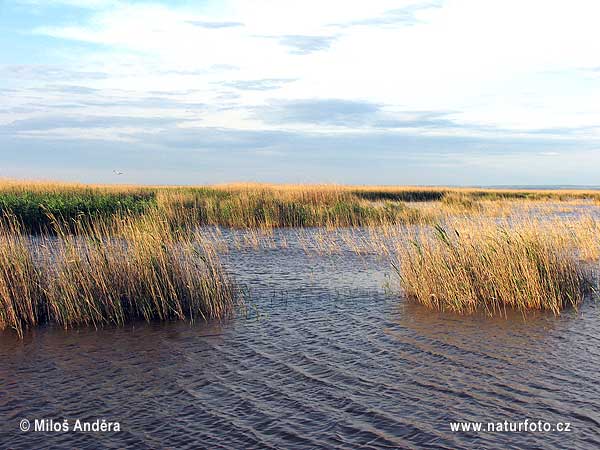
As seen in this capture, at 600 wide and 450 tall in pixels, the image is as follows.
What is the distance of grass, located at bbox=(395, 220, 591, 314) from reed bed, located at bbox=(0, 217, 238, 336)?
3.55 metres

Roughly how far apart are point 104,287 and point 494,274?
6.48 meters

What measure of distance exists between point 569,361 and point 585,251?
7659 millimetres

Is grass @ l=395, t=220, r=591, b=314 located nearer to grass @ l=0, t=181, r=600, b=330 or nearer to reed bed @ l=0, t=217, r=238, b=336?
grass @ l=0, t=181, r=600, b=330

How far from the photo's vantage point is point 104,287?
8148mm

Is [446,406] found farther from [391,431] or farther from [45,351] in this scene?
[45,351]

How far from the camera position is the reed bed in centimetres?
786

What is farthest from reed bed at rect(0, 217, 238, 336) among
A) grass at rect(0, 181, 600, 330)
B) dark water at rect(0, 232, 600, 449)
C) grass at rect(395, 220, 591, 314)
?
grass at rect(395, 220, 591, 314)

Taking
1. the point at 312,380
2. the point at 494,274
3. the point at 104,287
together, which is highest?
the point at 104,287

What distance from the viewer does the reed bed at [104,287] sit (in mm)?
7859

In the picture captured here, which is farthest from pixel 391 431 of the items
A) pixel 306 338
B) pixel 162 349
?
pixel 162 349

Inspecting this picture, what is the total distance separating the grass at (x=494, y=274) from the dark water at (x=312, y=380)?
1.84 feet

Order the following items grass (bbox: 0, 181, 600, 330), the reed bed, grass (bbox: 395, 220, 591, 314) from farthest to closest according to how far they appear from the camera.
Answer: grass (bbox: 395, 220, 591, 314) < grass (bbox: 0, 181, 600, 330) < the reed bed

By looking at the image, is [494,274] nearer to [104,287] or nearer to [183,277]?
[183,277]

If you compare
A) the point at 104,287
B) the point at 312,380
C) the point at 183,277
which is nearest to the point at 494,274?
the point at 312,380
